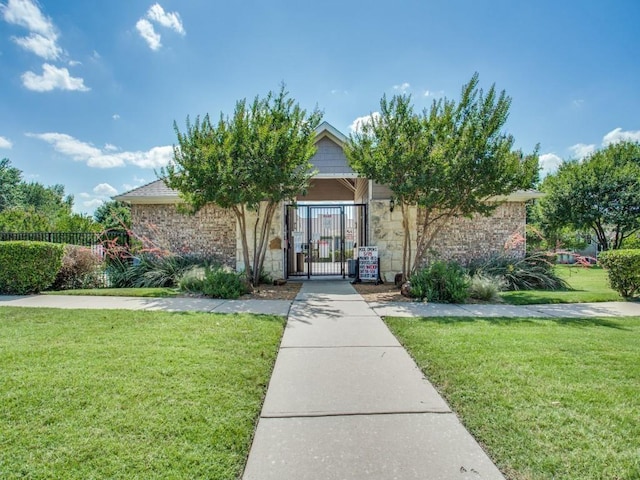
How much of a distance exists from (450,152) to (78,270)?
431 inches

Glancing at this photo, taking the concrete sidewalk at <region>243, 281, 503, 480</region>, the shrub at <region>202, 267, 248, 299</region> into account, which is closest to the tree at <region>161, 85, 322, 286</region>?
the shrub at <region>202, 267, 248, 299</region>

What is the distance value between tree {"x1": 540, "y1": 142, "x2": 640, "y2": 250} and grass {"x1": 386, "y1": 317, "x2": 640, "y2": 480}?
1707 centimetres

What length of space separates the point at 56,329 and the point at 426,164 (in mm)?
8151

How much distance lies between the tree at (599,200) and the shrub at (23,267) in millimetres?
23954

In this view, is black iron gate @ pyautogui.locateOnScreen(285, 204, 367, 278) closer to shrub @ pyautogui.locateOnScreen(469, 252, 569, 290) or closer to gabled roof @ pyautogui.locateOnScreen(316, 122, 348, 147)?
gabled roof @ pyautogui.locateOnScreen(316, 122, 348, 147)

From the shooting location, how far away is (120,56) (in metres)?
10.8

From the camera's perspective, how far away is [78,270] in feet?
32.6

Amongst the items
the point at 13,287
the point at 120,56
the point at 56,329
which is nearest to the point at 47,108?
the point at 120,56

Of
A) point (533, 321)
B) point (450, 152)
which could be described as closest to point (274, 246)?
point (450, 152)

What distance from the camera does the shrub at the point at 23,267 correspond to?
8.32 meters

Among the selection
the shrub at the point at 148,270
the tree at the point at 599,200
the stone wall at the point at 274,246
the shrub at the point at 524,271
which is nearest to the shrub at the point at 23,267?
the shrub at the point at 148,270

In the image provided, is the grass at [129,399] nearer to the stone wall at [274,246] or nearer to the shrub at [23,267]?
the shrub at [23,267]

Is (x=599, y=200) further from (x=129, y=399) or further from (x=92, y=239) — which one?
(x=92, y=239)

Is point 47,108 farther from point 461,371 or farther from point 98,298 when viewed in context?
point 461,371
